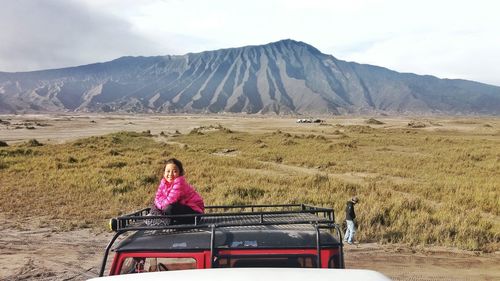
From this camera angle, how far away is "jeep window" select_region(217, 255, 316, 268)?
3.75 metres

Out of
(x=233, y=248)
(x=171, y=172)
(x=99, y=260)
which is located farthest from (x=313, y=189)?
(x=233, y=248)

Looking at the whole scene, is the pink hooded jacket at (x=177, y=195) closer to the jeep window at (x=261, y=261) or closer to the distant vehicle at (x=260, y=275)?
the jeep window at (x=261, y=261)

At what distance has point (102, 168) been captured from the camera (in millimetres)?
25031

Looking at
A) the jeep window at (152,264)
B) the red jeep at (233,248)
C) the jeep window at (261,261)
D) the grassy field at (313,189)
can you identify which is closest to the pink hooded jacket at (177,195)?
the jeep window at (152,264)

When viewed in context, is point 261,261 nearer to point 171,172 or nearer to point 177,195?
point 177,195

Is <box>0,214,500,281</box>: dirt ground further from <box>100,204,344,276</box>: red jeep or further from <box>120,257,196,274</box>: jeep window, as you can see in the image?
<box>100,204,344,276</box>: red jeep

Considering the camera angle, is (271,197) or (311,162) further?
(311,162)

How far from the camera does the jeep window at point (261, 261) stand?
12.3 ft

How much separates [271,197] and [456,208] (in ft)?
20.5

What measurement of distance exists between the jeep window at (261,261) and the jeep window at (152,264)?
23.3 inches

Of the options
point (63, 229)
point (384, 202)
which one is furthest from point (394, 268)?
point (63, 229)

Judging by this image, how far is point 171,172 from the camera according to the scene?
5.14 metres

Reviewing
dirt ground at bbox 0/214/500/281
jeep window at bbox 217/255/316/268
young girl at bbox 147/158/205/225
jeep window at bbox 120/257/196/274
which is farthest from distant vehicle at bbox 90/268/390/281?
dirt ground at bbox 0/214/500/281

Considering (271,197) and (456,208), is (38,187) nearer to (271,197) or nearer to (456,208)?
(271,197)
